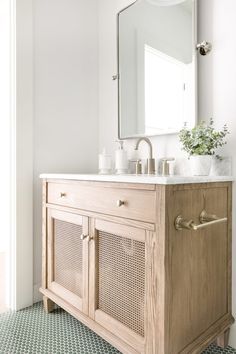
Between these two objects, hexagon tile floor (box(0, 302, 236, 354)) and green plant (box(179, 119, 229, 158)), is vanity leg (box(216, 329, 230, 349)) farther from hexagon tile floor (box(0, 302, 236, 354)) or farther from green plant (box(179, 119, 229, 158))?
green plant (box(179, 119, 229, 158))

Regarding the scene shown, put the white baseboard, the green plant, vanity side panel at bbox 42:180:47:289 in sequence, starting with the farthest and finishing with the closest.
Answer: the white baseboard, vanity side panel at bbox 42:180:47:289, the green plant

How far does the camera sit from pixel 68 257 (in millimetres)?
1574

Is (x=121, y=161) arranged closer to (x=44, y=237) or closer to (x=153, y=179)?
(x=44, y=237)

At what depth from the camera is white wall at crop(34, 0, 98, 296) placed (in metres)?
1.88

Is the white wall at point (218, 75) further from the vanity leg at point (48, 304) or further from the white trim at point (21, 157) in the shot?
the vanity leg at point (48, 304)

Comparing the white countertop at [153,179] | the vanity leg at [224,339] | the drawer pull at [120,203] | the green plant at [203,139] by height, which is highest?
the green plant at [203,139]

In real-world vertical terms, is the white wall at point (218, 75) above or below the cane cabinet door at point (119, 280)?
above

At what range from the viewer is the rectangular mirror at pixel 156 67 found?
60.4 inches

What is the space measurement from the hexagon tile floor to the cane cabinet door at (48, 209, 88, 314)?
0.17 metres

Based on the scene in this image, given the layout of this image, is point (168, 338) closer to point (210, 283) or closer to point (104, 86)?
point (210, 283)

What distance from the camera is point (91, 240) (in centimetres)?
138

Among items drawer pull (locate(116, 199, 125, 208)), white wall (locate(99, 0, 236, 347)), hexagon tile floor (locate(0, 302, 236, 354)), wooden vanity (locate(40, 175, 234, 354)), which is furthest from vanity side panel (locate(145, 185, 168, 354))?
white wall (locate(99, 0, 236, 347))

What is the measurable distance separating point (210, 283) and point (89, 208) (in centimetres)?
65

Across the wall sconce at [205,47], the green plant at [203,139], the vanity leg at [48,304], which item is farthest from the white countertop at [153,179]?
the vanity leg at [48,304]
